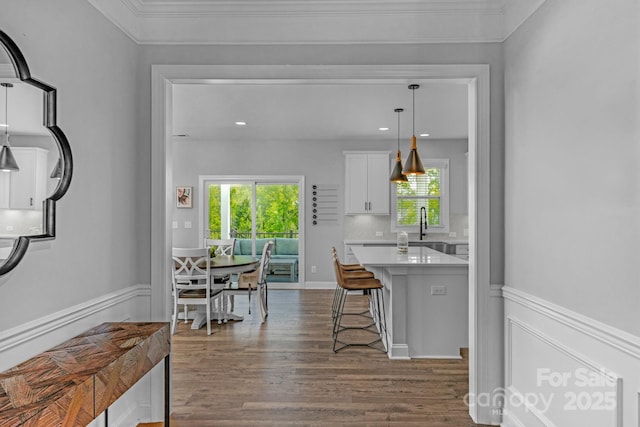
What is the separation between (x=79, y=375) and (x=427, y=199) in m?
6.72

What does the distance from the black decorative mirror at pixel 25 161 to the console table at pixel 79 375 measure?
1.35 ft

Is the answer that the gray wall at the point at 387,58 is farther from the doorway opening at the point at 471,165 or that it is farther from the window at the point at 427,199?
the window at the point at 427,199

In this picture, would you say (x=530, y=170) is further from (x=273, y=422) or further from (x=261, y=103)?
(x=261, y=103)

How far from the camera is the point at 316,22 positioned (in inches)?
104

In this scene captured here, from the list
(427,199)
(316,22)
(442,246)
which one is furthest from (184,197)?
(316,22)

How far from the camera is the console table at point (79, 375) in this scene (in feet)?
4.29

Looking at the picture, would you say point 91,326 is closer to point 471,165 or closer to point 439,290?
point 471,165

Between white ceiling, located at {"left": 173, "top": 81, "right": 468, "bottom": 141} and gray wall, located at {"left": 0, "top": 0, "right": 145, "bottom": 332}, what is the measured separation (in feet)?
5.16

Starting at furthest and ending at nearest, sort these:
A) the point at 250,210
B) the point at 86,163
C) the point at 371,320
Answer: the point at 250,210 → the point at 371,320 → the point at 86,163

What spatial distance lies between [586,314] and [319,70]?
1964 millimetres

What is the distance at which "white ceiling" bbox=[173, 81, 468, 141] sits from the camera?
4.54 m

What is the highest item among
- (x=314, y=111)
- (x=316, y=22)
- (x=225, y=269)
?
(x=314, y=111)

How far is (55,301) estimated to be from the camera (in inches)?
74.7

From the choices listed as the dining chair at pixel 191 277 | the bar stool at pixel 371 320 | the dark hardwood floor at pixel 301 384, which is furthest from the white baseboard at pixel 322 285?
the dining chair at pixel 191 277
